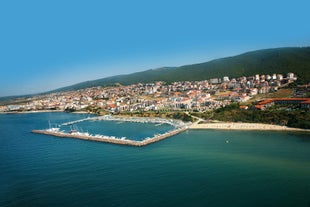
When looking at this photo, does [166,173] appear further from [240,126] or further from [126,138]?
[240,126]

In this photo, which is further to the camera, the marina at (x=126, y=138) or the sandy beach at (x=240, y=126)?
the sandy beach at (x=240, y=126)

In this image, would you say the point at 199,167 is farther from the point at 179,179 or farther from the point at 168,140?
the point at 168,140

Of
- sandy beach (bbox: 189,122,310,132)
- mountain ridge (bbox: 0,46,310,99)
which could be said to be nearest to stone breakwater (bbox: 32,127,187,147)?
sandy beach (bbox: 189,122,310,132)

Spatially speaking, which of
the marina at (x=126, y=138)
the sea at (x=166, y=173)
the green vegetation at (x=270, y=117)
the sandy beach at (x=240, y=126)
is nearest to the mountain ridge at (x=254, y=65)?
the green vegetation at (x=270, y=117)

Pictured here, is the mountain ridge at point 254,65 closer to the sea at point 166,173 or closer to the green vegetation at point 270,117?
the green vegetation at point 270,117

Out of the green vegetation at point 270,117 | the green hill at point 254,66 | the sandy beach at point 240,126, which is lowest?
the sandy beach at point 240,126

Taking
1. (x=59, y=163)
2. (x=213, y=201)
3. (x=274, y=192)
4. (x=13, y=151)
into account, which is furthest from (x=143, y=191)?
(x=13, y=151)

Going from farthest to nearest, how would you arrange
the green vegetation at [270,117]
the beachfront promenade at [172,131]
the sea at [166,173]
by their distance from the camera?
1. the green vegetation at [270,117]
2. the beachfront promenade at [172,131]
3. the sea at [166,173]

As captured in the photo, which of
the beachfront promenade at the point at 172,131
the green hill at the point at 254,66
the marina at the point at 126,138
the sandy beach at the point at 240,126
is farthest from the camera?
the green hill at the point at 254,66
